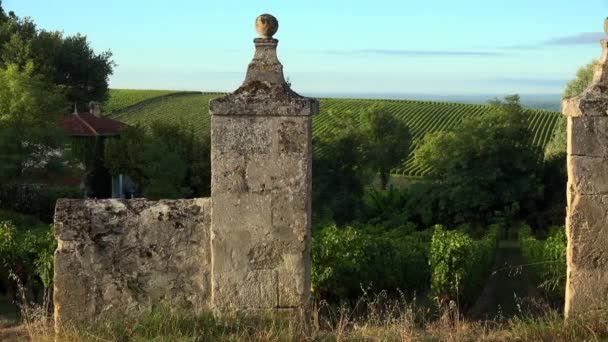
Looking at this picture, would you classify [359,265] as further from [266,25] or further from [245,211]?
[266,25]

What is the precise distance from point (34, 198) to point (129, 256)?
96.8ft

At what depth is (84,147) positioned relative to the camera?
130 feet

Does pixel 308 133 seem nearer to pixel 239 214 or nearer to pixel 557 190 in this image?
pixel 239 214

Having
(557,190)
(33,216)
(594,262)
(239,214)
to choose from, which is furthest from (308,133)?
(557,190)

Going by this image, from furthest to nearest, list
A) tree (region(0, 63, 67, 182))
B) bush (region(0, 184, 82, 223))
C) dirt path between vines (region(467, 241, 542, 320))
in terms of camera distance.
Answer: tree (region(0, 63, 67, 182)) < bush (region(0, 184, 82, 223)) < dirt path between vines (region(467, 241, 542, 320))

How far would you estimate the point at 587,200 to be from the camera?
5094mm

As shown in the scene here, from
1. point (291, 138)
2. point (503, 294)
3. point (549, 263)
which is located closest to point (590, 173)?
point (291, 138)

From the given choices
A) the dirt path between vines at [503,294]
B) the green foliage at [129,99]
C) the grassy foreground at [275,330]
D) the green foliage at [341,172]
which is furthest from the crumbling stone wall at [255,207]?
the green foliage at [129,99]

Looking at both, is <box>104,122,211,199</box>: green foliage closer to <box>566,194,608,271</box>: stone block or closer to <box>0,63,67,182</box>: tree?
<box>0,63,67,182</box>: tree

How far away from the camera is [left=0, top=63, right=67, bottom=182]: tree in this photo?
33500mm

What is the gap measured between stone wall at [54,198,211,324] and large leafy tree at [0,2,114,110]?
39.0 meters

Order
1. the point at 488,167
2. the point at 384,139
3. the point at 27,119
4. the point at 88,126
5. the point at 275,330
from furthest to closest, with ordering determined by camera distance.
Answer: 1. the point at 384,139
2. the point at 88,126
3. the point at 488,167
4. the point at 27,119
5. the point at 275,330

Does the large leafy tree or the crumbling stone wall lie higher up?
the large leafy tree

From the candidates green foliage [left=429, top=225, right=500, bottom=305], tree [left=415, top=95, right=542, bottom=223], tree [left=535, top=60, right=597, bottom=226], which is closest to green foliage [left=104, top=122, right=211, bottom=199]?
tree [left=415, top=95, right=542, bottom=223]
